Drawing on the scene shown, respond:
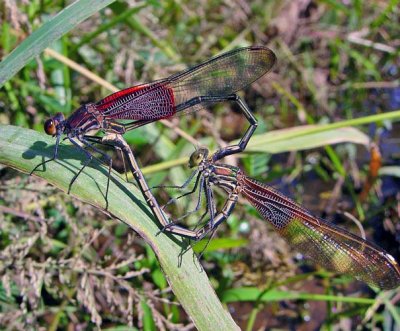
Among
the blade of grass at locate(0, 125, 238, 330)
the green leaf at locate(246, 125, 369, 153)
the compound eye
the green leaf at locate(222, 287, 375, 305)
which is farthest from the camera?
the green leaf at locate(246, 125, 369, 153)

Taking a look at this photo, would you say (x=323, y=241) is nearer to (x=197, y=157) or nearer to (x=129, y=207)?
(x=197, y=157)

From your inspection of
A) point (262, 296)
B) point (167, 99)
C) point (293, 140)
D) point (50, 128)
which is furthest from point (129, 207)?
point (293, 140)

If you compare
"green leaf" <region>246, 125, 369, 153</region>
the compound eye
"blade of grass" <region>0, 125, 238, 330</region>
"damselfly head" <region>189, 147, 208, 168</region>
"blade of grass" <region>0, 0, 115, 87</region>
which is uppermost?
"green leaf" <region>246, 125, 369, 153</region>

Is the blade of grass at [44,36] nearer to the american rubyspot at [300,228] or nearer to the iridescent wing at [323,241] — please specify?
the american rubyspot at [300,228]

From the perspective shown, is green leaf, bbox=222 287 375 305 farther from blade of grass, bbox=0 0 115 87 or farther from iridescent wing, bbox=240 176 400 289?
blade of grass, bbox=0 0 115 87

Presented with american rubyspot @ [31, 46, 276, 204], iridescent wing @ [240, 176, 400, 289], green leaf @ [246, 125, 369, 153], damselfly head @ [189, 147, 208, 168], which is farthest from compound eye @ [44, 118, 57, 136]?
green leaf @ [246, 125, 369, 153]
